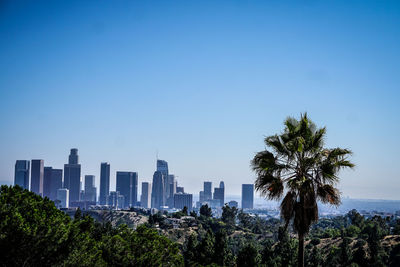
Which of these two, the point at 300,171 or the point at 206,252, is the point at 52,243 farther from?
the point at 206,252

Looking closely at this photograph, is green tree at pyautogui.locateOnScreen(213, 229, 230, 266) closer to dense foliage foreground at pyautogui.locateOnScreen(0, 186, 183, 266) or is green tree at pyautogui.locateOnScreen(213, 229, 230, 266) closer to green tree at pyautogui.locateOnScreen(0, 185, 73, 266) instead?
dense foliage foreground at pyautogui.locateOnScreen(0, 186, 183, 266)

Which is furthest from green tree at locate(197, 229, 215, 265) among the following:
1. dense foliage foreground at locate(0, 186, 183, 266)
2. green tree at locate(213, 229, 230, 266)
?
dense foliage foreground at locate(0, 186, 183, 266)

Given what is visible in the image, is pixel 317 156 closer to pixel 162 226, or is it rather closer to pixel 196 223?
pixel 162 226

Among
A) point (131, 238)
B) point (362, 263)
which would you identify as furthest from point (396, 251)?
point (131, 238)

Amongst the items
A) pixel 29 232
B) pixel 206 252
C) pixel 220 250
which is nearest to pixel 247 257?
pixel 220 250

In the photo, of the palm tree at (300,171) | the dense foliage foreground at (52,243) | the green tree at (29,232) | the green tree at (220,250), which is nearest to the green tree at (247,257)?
the green tree at (220,250)

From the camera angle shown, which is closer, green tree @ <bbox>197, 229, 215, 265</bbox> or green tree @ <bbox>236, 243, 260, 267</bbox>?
green tree @ <bbox>236, 243, 260, 267</bbox>
